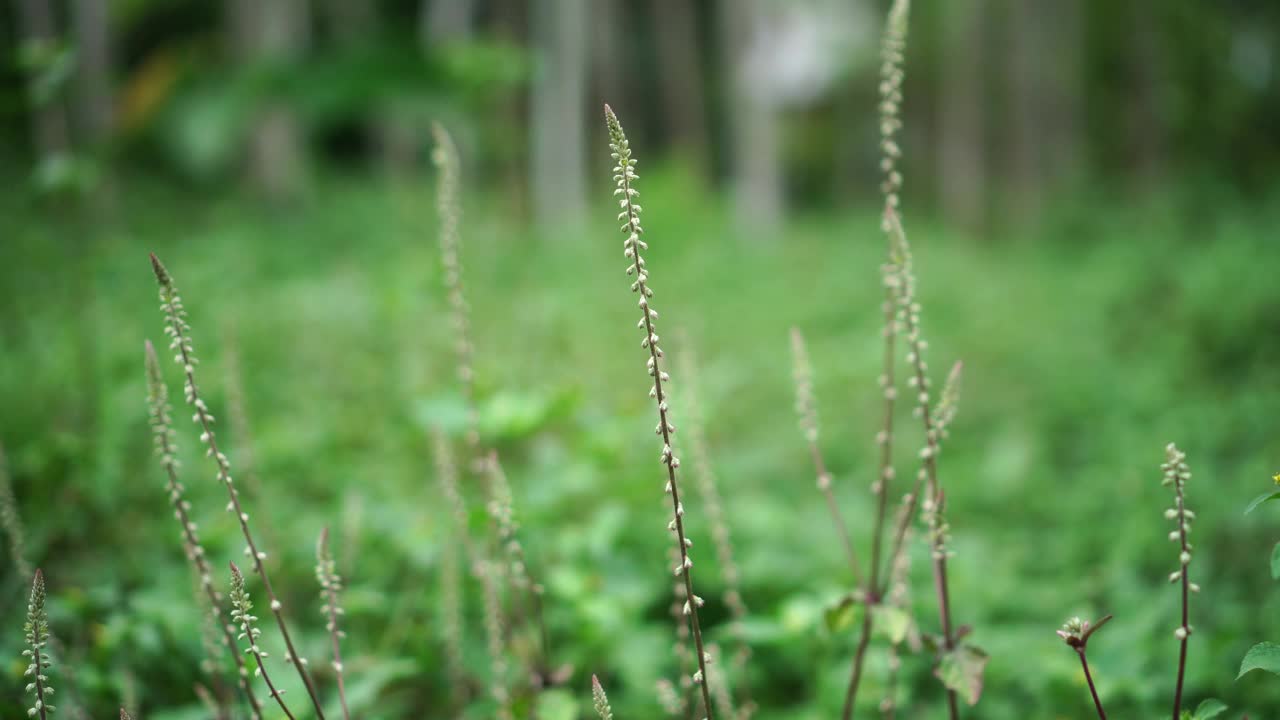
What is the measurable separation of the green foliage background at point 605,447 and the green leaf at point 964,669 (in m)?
0.69

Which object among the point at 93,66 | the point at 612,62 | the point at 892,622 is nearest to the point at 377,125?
the point at 612,62

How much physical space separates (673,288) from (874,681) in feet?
26.9

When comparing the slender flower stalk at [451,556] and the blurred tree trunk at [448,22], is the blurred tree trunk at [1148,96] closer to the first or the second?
the blurred tree trunk at [448,22]

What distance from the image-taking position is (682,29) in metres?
20.5

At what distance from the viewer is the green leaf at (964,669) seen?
1.62 meters

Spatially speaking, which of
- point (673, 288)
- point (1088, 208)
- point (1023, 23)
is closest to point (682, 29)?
point (1023, 23)

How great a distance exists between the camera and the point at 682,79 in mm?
20906

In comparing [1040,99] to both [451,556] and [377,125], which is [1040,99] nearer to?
[377,125]

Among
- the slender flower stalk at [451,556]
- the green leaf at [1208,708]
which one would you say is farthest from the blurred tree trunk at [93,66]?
the green leaf at [1208,708]

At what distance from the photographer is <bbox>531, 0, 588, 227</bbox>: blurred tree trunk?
1195 centimetres

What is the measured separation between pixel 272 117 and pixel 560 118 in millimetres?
4557

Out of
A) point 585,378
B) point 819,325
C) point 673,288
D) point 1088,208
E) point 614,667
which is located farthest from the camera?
point 1088,208

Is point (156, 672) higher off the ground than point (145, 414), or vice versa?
point (145, 414)

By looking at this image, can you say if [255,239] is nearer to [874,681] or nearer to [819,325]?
[819,325]
